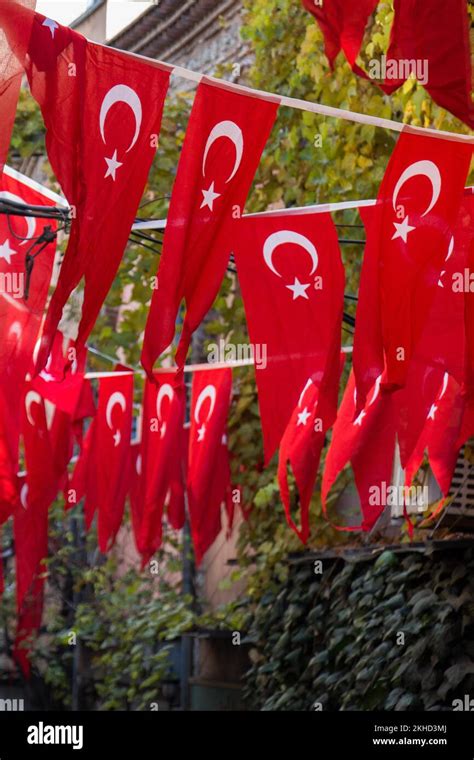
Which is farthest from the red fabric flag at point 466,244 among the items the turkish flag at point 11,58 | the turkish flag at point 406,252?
the turkish flag at point 11,58

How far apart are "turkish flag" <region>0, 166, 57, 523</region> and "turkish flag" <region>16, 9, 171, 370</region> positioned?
1470 mm

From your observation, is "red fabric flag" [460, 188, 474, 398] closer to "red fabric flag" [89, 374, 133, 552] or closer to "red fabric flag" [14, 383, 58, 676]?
"red fabric flag" [14, 383, 58, 676]

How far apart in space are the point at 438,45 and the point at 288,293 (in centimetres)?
206

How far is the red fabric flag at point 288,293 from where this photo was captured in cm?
749

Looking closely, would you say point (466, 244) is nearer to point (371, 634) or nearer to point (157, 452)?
point (157, 452)

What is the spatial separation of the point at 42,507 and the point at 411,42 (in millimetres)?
5373

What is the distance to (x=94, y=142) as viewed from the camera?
20.3ft

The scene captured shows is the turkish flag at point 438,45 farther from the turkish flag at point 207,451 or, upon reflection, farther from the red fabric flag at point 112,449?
the red fabric flag at point 112,449

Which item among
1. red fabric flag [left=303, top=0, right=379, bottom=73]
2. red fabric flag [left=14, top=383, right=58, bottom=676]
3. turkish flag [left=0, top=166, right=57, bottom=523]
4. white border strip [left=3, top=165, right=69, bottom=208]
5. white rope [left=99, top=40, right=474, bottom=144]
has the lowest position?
red fabric flag [left=14, top=383, right=58, bottom=676]

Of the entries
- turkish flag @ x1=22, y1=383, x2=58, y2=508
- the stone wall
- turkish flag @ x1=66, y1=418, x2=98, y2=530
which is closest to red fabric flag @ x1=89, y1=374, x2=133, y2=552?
turkish flag @ x1=66, y1=418, x2=98, y2=530

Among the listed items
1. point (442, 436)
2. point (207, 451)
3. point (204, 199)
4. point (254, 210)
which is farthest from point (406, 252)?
point (254, 210)

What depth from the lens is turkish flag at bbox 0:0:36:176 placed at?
5.58 m

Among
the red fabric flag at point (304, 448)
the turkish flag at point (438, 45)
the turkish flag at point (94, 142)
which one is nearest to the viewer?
the turkish flag at point (438, 45)

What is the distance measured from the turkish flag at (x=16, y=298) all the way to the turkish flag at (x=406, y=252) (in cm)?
200
